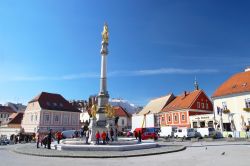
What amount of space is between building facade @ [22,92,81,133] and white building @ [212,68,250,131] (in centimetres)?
3564

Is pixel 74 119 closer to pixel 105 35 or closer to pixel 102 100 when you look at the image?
pixel 102 100

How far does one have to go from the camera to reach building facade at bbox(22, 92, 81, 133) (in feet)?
184

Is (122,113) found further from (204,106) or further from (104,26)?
(104,26)

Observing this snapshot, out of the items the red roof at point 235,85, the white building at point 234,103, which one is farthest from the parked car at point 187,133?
the red roof at point 235,85

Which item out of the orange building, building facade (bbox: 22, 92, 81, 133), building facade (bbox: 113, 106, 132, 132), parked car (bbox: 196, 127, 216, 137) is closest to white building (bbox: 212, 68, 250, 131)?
parked car (bbox: 196, 127, 216, 137)

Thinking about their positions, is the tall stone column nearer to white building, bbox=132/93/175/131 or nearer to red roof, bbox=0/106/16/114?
white building, bbox=132/93/175/131

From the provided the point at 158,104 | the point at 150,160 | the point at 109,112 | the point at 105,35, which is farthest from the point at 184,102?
the point at 150,160

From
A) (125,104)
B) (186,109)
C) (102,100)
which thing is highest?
(125,104)

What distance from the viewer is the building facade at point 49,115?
56094mm

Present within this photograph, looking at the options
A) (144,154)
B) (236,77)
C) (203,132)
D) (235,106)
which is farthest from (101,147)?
(236,77)

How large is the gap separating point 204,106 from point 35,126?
127ft

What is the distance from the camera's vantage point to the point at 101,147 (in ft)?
64.3

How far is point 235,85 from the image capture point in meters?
44.3

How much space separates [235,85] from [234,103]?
13.3 ft
